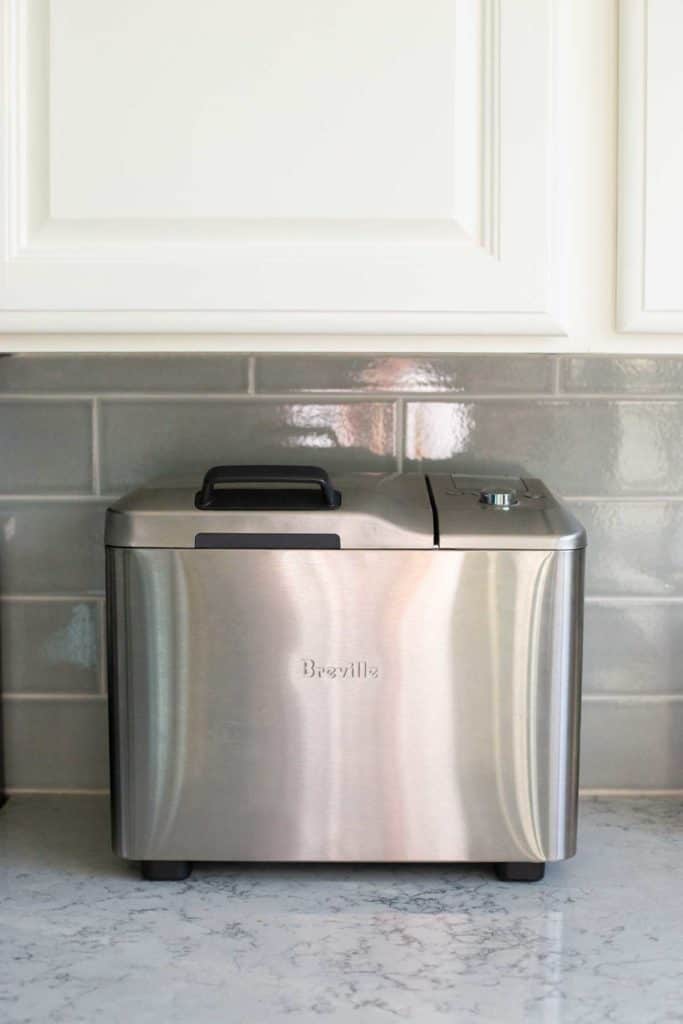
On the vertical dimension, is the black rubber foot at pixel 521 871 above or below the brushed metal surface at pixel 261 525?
below

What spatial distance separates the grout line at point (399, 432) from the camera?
4.13ft

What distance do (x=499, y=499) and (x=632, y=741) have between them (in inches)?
13.6

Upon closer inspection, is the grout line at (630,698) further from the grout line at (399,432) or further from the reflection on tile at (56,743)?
the reflection on tile at (56,743)

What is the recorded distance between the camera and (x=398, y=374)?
126 cm

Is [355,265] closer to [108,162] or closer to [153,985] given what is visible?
[108,162]

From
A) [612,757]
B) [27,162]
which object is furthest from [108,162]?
[612,757]

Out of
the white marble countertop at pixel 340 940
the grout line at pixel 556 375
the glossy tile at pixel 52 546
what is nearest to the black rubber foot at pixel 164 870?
the white marble countertop at pixel 340 940

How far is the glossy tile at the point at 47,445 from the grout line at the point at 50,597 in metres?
0.10

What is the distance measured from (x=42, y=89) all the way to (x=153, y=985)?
0.61 metres

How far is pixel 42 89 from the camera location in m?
0.95

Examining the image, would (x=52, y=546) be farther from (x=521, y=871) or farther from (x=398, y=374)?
(x=521, y=871)

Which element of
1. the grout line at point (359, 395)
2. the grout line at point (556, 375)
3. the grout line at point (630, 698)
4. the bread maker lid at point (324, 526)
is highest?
the grout line at point (556, 375)

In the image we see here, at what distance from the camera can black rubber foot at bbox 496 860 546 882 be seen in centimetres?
108

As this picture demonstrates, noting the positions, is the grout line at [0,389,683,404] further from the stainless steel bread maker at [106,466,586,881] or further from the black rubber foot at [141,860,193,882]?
the black rubber foot at [141,860,193,882]
